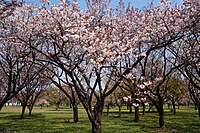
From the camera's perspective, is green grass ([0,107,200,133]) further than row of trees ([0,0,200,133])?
Yes

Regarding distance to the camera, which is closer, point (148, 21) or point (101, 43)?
point (101, 43)

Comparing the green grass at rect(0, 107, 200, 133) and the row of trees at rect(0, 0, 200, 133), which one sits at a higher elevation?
the row of trees at rect(0, 0, 200, 133)

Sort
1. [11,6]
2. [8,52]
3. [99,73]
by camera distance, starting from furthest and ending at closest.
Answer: [8,52] < [99,73] < [11,6]

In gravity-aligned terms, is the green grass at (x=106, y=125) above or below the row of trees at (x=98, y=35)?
below

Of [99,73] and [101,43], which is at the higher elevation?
[101,43]

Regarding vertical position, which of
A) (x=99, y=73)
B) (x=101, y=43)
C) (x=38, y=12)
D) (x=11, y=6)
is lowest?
(x=99, y=73)

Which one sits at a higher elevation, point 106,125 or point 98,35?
point 98,35

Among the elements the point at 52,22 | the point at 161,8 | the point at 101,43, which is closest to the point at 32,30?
the point at 52,22

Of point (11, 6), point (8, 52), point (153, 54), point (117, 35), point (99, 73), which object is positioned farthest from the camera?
point (153, 54)

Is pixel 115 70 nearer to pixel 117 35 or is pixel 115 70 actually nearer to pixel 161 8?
pixel 117 35

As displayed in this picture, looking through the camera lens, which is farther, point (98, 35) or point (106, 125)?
point (106, 125)

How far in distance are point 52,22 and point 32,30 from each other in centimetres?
385

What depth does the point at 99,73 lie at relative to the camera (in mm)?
12539

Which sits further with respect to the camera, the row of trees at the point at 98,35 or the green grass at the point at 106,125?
the green grass at the point at 106,125
